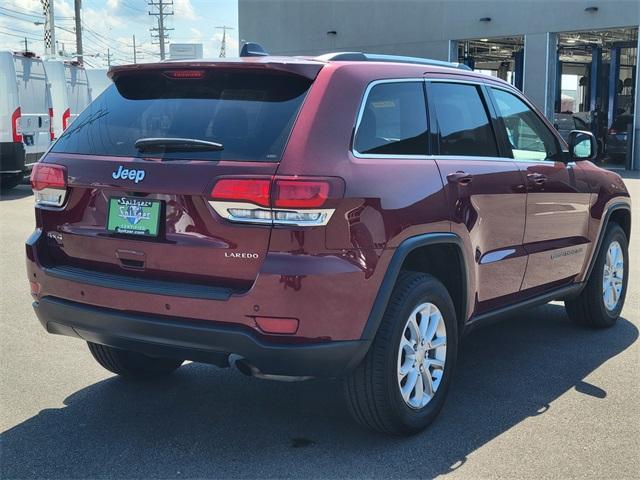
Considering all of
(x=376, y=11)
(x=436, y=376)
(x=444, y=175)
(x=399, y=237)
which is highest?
(x=376, y=11)

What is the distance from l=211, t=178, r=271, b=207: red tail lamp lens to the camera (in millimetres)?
3350

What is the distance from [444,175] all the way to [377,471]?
4.96 feet

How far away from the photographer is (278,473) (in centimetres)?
354

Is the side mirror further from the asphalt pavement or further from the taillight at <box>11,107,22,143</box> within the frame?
the taillight at <box>11,107,22,143</box>

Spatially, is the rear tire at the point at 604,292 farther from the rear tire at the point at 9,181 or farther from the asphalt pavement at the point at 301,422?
the rear tire at the point at 9,181

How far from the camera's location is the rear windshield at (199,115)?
353 cm

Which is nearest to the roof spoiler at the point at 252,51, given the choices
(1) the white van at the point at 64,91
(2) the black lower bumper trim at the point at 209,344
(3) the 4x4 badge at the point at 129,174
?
(3) the 4x4 badge at the point at 129,174

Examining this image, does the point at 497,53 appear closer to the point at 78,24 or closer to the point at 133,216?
the point at 78,24

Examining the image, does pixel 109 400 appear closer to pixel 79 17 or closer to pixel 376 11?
pixel 376 11

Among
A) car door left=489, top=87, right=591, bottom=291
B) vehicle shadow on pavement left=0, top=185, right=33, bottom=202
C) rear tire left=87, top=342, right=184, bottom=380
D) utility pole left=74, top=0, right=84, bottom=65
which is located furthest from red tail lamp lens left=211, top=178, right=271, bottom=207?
utility pole left=74, top=0, right=84, bottom=65

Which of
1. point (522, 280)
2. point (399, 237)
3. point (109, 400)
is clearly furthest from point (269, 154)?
point (522, 280)

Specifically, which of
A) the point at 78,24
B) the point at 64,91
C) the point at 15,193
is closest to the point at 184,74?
the point at 15,193

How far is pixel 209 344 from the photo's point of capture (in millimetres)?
3436

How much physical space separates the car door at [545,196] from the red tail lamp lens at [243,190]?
6.69ft
